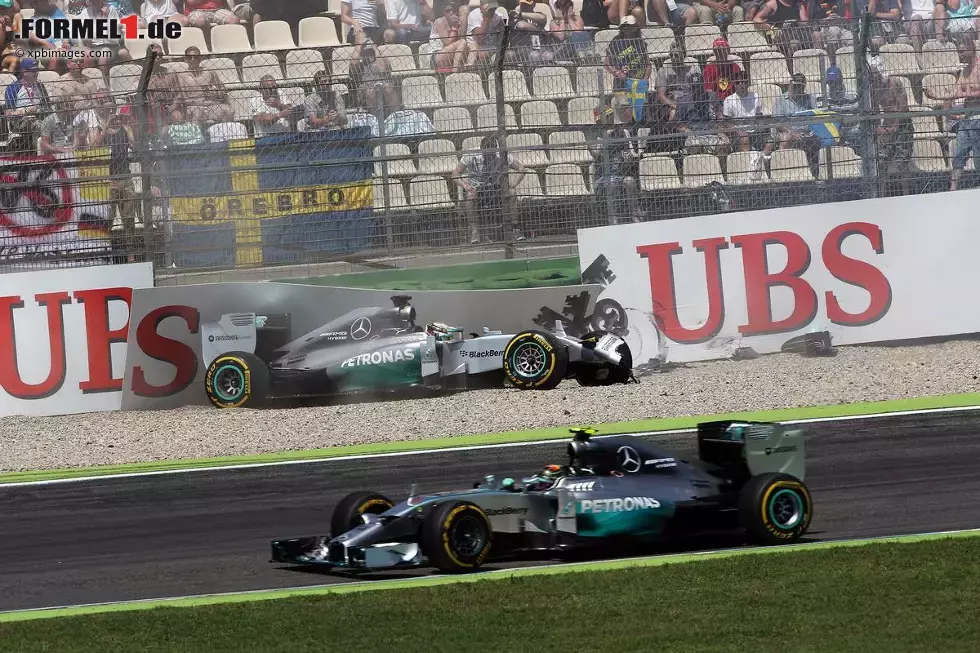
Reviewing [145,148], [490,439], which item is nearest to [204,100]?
[145,148]

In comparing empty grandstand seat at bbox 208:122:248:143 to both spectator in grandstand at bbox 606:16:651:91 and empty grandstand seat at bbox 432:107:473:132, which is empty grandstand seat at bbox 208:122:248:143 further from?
spectator in grandstand at bbox 606:16:651:91

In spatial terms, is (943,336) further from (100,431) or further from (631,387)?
(100,431)

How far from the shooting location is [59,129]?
13.9 metres

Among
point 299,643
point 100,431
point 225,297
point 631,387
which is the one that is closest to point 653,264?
point 631,387

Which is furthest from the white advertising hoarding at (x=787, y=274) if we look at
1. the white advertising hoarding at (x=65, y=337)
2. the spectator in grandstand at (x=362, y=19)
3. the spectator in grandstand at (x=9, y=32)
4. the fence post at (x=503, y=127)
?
the spectator in grandstand at (x=9, y=32)

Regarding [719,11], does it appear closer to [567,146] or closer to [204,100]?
[567,146]

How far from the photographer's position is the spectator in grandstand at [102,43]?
18.0 m

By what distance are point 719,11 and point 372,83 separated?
6711 mm

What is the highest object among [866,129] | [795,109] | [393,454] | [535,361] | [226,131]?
[226,131]

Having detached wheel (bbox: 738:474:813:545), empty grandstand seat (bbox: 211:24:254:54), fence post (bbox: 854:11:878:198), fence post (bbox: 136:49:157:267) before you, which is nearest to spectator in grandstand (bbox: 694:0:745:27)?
fence post (bbox: 854:11:878:198)

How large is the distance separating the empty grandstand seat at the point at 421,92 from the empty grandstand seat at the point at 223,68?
1857 mm

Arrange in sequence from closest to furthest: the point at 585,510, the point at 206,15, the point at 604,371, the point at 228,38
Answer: the point at 585,510, the point at 604,371, the point at 228,38, the point at 206,15

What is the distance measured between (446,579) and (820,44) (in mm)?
9365

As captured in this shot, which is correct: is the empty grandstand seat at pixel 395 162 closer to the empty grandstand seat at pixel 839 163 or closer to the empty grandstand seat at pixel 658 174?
the empty grandstand seat at pixel 658 174
